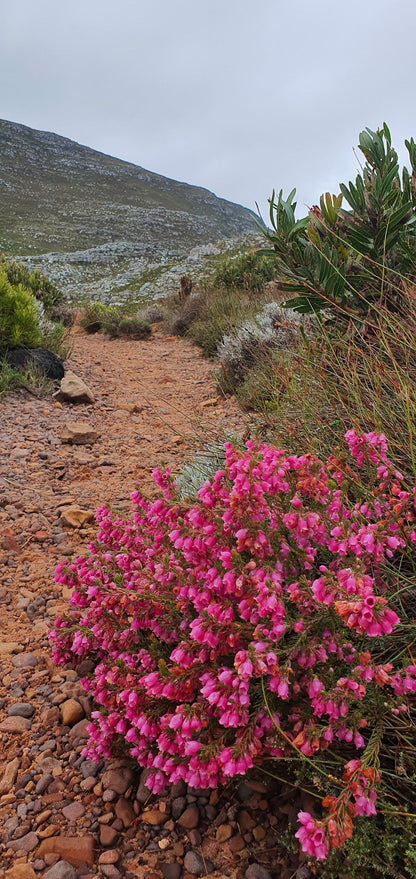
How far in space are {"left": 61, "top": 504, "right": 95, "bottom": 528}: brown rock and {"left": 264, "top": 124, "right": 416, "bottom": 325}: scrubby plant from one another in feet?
7.47

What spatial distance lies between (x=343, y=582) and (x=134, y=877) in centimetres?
117

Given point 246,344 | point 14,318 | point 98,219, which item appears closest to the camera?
point 246,344

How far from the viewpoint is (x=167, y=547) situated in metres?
2.07

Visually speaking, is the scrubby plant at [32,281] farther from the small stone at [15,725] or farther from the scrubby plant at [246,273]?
the small stone at [15,725]

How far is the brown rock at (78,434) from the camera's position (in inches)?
211

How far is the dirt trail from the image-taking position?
1.59 meters

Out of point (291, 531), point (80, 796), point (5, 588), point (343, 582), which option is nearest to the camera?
point (343, 582)

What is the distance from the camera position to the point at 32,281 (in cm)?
1067

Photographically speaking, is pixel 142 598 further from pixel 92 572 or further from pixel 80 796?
pixel 80 796

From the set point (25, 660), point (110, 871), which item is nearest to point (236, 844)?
point (110, 871)

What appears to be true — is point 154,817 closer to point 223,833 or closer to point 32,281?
point 223,833

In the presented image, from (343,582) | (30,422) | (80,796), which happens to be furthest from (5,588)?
(30,422)

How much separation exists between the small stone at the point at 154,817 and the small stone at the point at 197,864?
149 millimetres

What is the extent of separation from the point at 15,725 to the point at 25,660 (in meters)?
0.40
